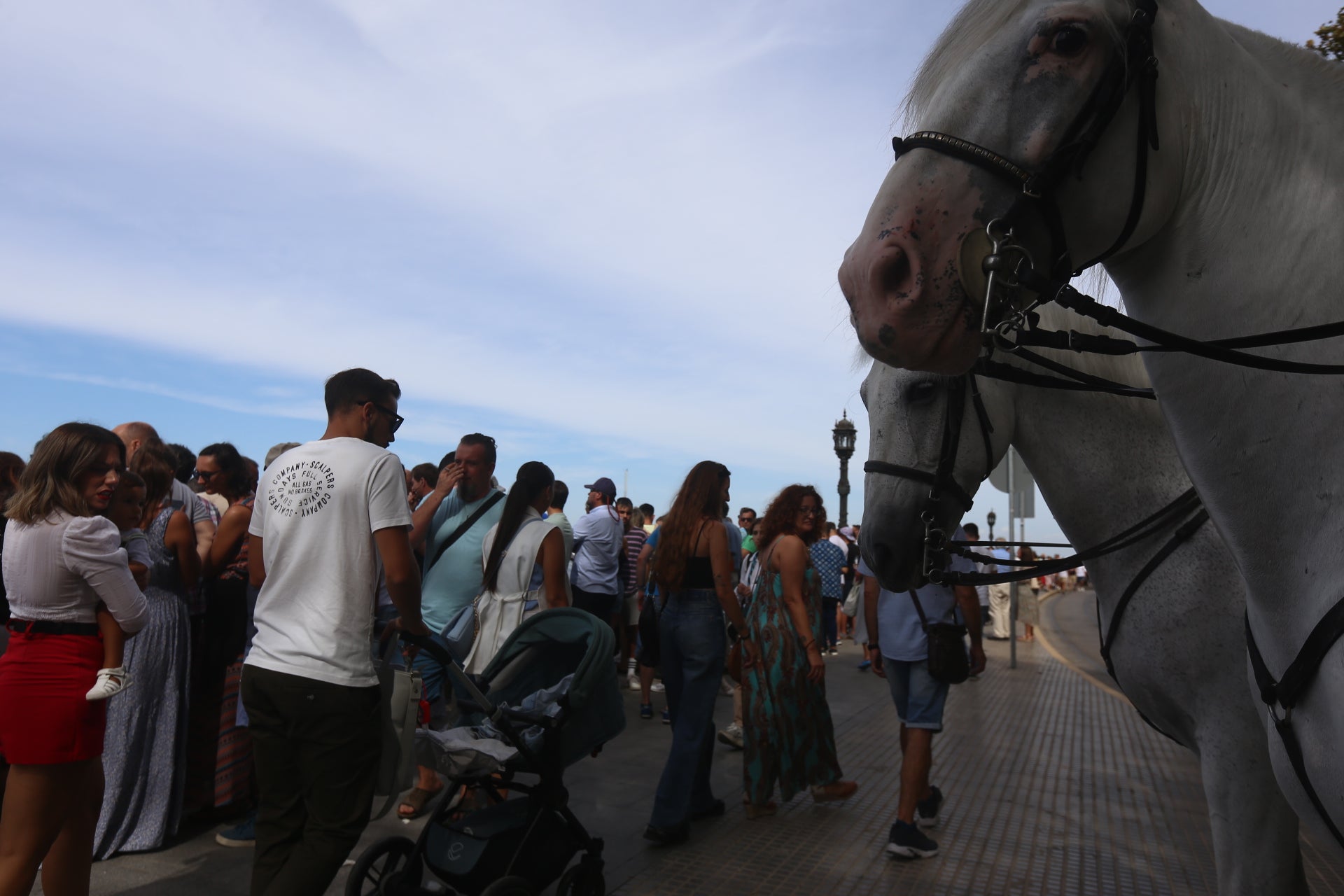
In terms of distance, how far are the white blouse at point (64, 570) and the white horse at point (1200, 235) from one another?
3.30 meters

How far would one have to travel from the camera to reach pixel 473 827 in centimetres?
375

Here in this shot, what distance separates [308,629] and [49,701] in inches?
40.4

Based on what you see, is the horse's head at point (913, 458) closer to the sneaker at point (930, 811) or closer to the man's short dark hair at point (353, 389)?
the man's short dark hair at point (353, 389)

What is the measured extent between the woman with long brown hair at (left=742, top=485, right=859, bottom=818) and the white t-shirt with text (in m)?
3.38

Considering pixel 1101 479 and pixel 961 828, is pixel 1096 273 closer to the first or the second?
pixel 1101 479

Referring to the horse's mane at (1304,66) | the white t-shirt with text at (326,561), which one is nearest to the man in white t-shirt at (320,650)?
the white t-shirt with text at (326,561)

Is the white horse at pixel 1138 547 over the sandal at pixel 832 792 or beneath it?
over

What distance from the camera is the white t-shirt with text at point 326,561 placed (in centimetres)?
331

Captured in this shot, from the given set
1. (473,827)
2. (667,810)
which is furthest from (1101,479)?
(667,810)

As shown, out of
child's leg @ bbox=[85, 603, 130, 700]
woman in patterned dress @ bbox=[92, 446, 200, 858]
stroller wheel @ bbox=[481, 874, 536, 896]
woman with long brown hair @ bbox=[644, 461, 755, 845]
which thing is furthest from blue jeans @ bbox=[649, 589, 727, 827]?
child's leg @ bbox=[85, 603, 130, 700]

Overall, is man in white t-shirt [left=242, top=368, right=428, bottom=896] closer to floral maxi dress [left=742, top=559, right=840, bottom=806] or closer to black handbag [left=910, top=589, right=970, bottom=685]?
black handbag [left=910, top=589, right=970, bottom=685]

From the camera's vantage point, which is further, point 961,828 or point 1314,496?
point 961,828

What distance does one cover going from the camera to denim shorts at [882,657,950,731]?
17.8 ft

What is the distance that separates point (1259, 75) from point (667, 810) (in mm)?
4732
